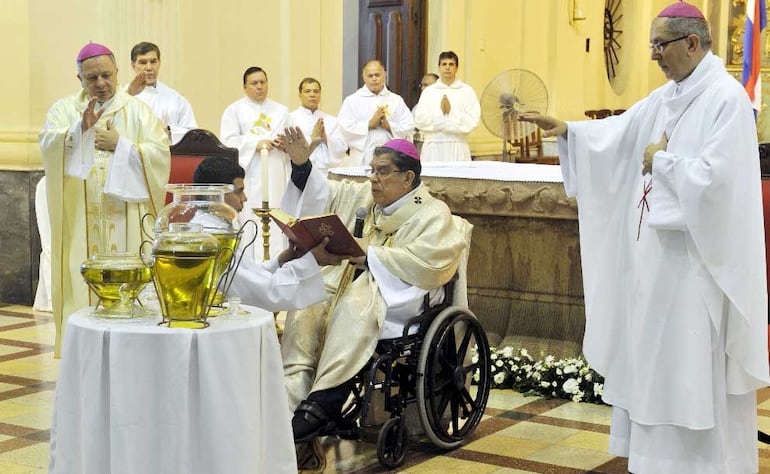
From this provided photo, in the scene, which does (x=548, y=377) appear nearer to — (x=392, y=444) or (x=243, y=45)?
(x=392, y=444)

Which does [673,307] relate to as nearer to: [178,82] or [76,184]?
[76,184]

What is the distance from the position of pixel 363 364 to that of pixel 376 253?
0.56m

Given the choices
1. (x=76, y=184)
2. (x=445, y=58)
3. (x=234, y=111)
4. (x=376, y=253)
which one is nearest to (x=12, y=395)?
(x=76, y=184)

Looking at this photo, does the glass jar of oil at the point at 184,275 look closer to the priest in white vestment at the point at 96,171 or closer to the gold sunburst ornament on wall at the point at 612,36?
the priest in white vestment at the point at 96,171

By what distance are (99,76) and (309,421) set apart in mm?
2332

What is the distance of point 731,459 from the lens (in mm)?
4641

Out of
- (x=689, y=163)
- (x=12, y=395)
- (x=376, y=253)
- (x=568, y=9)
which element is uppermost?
(x=568, y=9)

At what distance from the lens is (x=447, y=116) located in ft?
43.2

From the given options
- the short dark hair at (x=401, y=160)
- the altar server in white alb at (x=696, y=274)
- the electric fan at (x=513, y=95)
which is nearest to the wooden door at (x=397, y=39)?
the electric fan at (x=513, y=95)

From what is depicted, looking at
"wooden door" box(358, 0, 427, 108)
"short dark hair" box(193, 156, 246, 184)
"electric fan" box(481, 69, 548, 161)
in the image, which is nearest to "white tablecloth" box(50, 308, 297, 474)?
"short dark hair" box(193, 156, 246, 184)

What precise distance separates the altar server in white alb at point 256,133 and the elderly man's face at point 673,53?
21.0 ft

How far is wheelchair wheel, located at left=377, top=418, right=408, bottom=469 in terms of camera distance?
16.7 ft

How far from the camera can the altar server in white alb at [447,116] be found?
43.1ft

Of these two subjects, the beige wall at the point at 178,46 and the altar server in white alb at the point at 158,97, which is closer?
the altar server in white alb at the point at 158,97
